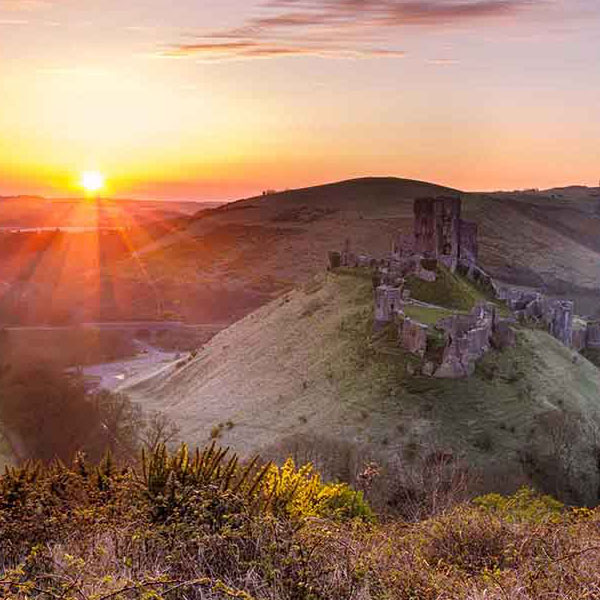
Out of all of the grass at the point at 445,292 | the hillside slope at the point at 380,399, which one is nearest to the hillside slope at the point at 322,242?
the hillside slope at the point at 380,399

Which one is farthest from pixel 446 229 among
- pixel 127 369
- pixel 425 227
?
pixel 127 369

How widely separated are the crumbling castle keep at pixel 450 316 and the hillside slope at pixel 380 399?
0.75 m

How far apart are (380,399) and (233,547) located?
21142mm

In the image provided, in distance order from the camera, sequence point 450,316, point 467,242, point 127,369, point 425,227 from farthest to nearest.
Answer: point 127,369, point 467,242, point 425,227, point 450,316

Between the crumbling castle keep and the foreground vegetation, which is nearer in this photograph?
the foreground vegetation

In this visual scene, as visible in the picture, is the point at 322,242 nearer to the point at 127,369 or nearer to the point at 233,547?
the point at 127,369

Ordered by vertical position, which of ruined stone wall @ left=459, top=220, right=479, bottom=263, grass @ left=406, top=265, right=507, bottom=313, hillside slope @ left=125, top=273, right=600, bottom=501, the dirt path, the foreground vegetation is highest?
ruined stone wall @ left=459, top=220, right=479, bottom=263

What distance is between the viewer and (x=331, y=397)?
31.2 metres

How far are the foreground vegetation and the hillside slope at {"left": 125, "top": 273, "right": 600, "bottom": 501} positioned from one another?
50.9 ft

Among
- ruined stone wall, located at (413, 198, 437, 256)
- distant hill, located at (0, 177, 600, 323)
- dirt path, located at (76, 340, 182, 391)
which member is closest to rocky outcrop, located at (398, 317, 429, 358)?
ruined stone wall, located at (413, 198, 437, 256)

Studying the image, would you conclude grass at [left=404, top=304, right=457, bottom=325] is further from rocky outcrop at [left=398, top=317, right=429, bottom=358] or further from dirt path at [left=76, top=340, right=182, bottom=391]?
dirt path at [left=76, top=340, right=182, bottom=391]

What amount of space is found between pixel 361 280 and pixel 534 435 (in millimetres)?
16527

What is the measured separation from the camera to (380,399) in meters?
29.5

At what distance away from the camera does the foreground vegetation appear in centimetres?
807
